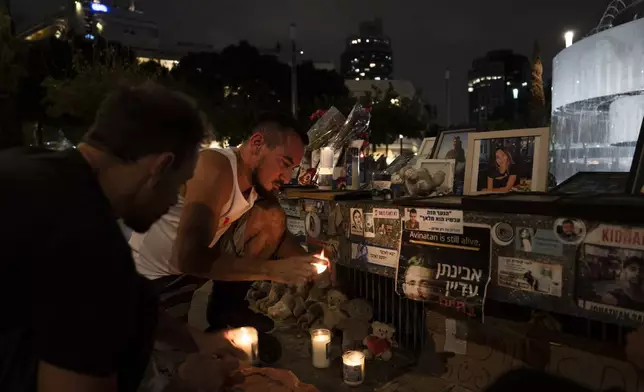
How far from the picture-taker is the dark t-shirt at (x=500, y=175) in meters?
2.71

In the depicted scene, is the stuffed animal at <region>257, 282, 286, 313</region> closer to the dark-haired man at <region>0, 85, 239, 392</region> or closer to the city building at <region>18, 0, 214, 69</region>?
the dark-haired man at <region>0, 85, 239, 392</region>

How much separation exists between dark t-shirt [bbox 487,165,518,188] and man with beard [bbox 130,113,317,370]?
1.14 meters

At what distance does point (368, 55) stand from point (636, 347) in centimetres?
11374

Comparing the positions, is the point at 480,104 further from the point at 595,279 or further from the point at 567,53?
the point at 595,279

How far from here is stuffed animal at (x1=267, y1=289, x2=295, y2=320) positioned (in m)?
3.70

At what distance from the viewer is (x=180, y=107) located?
→ 1339 mm

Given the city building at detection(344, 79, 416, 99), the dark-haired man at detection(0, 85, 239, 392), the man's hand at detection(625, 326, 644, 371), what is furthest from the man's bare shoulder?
the city building at detection(344, 79, 416, 99)

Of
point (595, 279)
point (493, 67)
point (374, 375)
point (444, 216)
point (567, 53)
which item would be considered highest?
point (493, 67)

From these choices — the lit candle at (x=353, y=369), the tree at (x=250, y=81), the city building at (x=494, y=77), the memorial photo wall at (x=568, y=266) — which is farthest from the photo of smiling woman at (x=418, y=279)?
the city building at (x=494, y=77)

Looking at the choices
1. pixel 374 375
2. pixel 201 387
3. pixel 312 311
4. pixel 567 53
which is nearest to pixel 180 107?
pixel 201 387

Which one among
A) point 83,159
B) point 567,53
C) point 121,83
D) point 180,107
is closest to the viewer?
point 83,159

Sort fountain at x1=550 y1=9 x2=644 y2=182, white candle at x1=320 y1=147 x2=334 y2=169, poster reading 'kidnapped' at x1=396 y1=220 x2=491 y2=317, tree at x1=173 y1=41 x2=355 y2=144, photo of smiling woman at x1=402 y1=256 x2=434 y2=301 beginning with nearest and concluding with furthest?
poster reading 'kidnapped' at x1=396 y1=220 x2=491 y2=317
photo of smiling woman at x1=402 y1=256 x2=434 y2=301
white candle at x1=320 y1=147 x2=334 y2=169
fountain at x1=550 y1=9 x2=644 y2=182
tree at x1=173 y1=41 x2=355 y2=144

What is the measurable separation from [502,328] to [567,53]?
34.1 feet

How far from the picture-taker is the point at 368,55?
110 m
